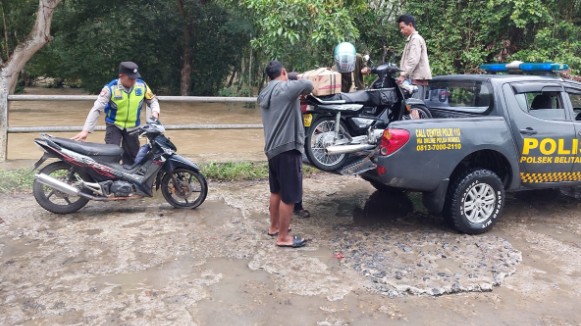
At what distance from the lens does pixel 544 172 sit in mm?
5605

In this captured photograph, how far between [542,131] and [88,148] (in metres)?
4.80

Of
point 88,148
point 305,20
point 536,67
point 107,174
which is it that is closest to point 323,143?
point 107,174

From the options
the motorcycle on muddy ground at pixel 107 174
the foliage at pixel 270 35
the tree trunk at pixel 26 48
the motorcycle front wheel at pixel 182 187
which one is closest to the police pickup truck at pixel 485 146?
the motorcycle front wheel at pixel 182 187

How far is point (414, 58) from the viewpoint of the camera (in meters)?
6.28

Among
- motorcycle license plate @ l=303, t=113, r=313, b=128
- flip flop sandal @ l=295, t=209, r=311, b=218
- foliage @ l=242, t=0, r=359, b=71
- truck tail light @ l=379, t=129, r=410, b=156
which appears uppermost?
foliage @ l=242, t=0, r=359, b=71

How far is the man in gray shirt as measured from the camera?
4637 millimetres

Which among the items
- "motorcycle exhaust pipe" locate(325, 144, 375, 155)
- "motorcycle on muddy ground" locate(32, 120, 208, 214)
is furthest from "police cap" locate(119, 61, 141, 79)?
"motorcycle exhaust pipe" locate(325, 144, 375, 155)

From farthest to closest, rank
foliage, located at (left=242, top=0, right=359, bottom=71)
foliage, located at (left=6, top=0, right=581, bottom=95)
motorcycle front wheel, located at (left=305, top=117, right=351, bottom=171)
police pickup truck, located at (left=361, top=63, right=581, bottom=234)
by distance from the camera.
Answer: foliage, located at (left=6, top=0, right=581, bottom=95) → foliage, located at (left=242, top=0, right=359, bottom=71) → motorcycle front wheel, located at (left=305, top=117, right=351, bottom=171) → police pickup truck, located at (left=361, top=63, right=581, bottom=234)

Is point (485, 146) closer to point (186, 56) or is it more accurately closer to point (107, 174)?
point (107, 174)

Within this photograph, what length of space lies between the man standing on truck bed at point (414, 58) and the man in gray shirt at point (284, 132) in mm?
2069

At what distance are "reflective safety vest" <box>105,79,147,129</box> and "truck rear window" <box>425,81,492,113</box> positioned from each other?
335 cm

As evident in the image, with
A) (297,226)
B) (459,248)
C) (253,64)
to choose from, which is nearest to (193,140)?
(297,226)

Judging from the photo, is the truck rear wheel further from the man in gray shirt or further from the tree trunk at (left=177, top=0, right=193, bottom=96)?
the tree trunk at (left=177, top=0, right=193, bottom=96)

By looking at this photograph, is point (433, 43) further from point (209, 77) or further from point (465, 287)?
point (209, 77)
